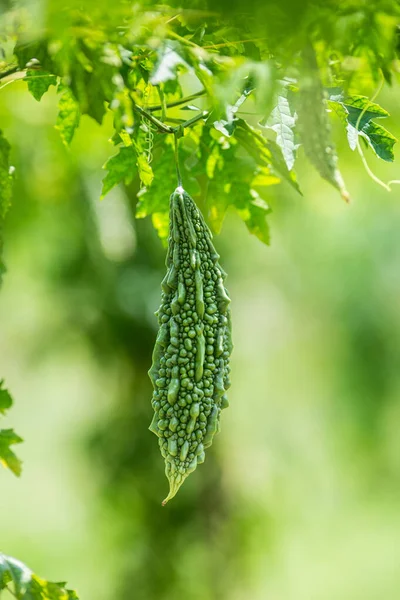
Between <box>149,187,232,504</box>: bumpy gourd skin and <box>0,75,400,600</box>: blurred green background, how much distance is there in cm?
97

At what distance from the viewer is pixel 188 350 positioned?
105cm

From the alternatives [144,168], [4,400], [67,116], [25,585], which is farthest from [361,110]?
[25,585]

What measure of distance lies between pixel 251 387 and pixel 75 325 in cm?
238

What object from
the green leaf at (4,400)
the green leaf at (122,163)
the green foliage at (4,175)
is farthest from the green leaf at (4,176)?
the green leaf at (4,400)

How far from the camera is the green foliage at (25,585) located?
1188 millimetres

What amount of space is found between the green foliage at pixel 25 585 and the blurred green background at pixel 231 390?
1.28 m

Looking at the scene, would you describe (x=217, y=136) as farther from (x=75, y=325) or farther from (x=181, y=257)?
(x=75, y=325)

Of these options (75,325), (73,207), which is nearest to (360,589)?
(75,325)

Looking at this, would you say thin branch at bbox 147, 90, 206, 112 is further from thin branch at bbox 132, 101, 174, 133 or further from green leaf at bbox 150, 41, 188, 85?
green leaf at bbox 150, 41, 188, 85

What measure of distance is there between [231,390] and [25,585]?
4575 millimetres

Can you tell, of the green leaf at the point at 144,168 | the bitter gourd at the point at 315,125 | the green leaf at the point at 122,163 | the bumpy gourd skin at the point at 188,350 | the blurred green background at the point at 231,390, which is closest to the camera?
the bitter gourd at the point at 315,125

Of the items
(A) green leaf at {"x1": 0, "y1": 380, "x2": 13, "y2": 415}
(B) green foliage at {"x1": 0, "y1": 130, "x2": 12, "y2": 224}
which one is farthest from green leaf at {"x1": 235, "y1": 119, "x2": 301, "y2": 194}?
(A) green leaf at {"x1": 0, "y1": 380, "x2": 13, "y2": 415}

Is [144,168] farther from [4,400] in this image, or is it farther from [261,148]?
[4,400]

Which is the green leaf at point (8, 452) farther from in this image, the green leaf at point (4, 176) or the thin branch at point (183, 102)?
the thin branch at point (183, 102)
